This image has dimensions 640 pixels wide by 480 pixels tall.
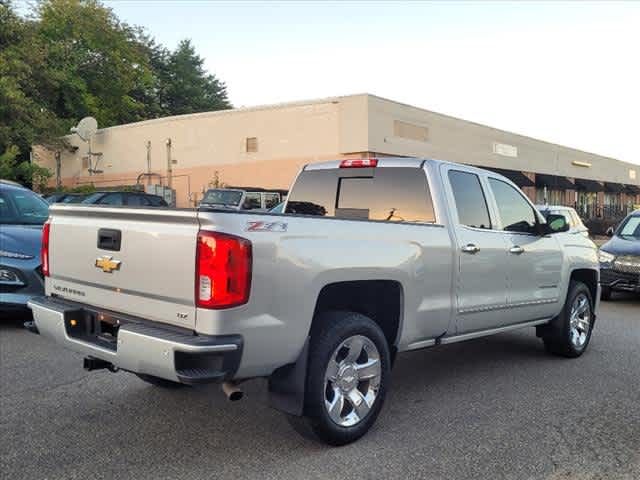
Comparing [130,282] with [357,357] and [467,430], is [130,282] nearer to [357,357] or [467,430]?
[357,357]

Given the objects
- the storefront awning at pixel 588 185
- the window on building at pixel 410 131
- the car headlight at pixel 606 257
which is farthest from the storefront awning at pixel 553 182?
the car headlight at pixel 606 257

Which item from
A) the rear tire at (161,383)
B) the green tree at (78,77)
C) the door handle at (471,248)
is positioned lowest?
the rear tire at (161,383)

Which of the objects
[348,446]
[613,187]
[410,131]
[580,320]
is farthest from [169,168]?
[613,187]

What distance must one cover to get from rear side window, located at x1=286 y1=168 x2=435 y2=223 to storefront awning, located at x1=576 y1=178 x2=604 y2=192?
2013 inches

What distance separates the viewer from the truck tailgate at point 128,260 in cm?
335

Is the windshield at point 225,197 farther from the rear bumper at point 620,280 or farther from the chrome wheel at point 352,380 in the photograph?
the chrome wheel at point 352,380

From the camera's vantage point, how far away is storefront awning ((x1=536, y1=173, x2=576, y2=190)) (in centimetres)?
4520

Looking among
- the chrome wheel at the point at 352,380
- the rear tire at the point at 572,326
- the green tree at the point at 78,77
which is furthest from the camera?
the green tree at the point at 78,77

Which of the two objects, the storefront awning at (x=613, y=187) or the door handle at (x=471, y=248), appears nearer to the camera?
the door handle at (x=471, y=248)

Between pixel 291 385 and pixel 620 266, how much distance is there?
327 inches

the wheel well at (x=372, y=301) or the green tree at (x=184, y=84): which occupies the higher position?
the green tree at (x=184, y=84)

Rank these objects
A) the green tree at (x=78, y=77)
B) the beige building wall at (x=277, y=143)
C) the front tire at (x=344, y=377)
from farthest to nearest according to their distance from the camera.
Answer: the beige building wall at (x=277, y=143) < the green tree at (x=78, y=77) < the front tire at (x=344, y=377)

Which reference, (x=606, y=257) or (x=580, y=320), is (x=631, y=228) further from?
(x=580, y=320)

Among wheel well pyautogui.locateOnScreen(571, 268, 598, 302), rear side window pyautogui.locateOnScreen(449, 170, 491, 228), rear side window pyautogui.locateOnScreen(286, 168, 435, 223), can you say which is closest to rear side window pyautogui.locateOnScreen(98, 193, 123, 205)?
rear side window pyautogui.locateOnScreen(286, 168, 435, 223)
